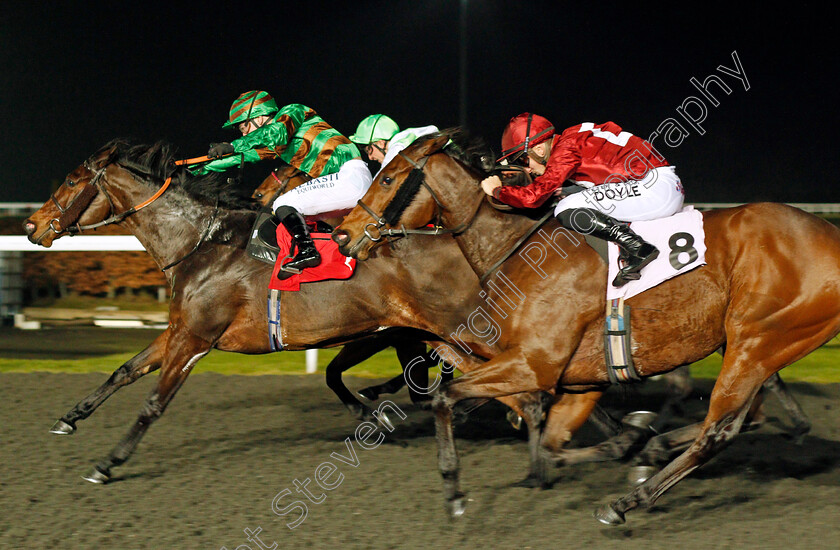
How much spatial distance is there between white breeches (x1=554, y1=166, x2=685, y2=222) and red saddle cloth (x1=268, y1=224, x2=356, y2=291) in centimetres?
118

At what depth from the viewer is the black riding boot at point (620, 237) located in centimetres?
325

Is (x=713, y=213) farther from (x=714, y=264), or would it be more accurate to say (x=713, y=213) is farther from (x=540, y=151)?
(x=540, y=151)

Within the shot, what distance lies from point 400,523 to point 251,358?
4.21m

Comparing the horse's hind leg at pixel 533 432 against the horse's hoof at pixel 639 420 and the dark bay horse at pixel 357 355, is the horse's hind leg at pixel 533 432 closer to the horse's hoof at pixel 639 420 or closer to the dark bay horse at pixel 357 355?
the horse's hoof at pixel 639 420

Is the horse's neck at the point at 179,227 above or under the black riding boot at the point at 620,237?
under

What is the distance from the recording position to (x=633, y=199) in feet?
11.2

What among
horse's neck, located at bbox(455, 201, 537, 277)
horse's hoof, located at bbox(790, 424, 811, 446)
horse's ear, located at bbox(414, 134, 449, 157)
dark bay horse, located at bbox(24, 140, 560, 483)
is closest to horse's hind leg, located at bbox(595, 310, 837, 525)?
dark bay horse, located at bbox(24, 140, 560, 483)

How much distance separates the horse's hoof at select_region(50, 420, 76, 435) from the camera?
14.5 feet

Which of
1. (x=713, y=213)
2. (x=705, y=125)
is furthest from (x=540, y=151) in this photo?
(x=705, y=125)

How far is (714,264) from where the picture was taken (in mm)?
3275

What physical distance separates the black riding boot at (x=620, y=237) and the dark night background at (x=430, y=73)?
12654 millimetres

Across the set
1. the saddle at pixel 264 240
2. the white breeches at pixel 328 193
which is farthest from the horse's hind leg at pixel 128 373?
the white breeches at pixel 328 193

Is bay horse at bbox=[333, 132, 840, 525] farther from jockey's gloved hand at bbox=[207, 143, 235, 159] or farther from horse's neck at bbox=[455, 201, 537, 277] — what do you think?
jockey's gloved hand at bbox=[207, 143, 235, 159]

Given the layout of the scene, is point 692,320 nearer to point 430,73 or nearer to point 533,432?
point 533,432
